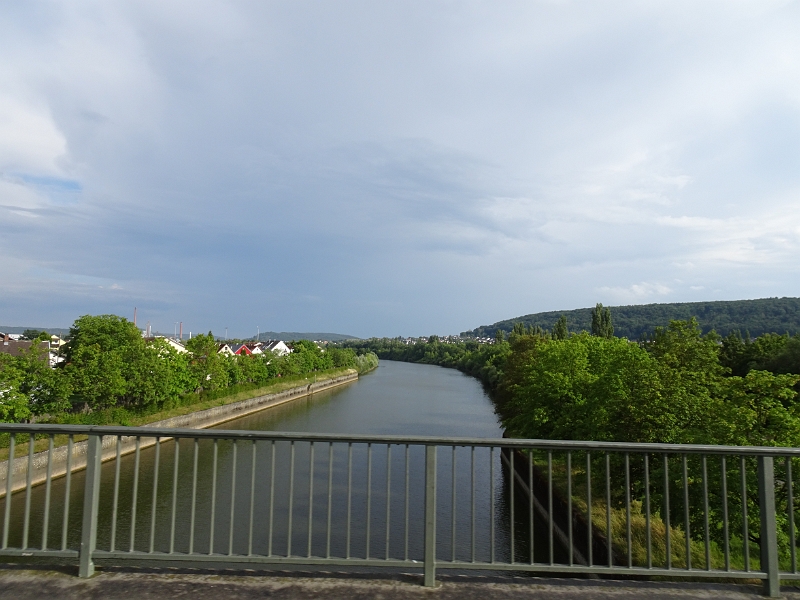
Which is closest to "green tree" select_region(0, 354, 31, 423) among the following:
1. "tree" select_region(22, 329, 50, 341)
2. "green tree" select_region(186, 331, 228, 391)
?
"tree" select_region(22, 329, 50, 341)

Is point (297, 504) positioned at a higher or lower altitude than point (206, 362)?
lower

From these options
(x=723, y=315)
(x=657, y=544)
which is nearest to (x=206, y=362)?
(x=657, y=544)

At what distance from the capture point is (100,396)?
28734 mm

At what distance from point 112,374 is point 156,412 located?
490 cm

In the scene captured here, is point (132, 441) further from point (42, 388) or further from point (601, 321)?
point (601, 321)

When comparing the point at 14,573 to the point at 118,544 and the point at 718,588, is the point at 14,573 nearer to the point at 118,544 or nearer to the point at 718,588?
the point at 718,588

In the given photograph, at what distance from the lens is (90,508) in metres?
Answer: 3.61

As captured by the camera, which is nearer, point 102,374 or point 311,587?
point 311,587

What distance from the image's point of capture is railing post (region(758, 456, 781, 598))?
3486 mm

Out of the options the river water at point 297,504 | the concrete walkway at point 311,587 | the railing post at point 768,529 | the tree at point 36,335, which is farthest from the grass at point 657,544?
the tree at point 36,335

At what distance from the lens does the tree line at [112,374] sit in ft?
79.9

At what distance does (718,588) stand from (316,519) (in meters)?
13.3

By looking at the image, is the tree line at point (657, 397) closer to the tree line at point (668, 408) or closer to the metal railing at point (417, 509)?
the tree line at point (668, 408)

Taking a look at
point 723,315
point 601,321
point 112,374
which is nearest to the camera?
point 112,374
